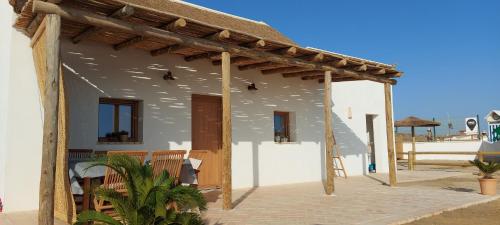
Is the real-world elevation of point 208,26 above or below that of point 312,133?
above

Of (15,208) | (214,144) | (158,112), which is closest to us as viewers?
(15,208)

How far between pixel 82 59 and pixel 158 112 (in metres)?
1.87

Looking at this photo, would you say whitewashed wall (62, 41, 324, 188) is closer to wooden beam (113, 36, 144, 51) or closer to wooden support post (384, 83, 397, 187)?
wooden beam (113, 36, 144, 51)

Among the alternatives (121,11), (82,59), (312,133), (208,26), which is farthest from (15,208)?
(312,133)

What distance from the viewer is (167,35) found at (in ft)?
21.7

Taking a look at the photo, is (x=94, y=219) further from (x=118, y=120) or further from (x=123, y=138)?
(x=118, y=120)

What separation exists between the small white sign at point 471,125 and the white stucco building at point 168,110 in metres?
22.4

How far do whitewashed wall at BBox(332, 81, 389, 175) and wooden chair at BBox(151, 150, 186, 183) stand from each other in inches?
308

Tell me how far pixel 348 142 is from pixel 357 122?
88cm

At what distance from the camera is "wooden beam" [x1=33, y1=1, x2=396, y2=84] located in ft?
16.9

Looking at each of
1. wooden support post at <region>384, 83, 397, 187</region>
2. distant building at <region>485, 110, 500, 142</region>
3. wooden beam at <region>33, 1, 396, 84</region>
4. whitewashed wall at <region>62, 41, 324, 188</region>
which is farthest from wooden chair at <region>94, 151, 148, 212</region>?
distant building at <region>485, 110, 500, 142</region>

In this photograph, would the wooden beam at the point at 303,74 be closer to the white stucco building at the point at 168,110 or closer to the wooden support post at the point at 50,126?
the white stucco building at the point at 168,110

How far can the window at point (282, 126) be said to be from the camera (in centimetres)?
1166

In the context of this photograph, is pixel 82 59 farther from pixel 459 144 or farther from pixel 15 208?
pixel 459 144
